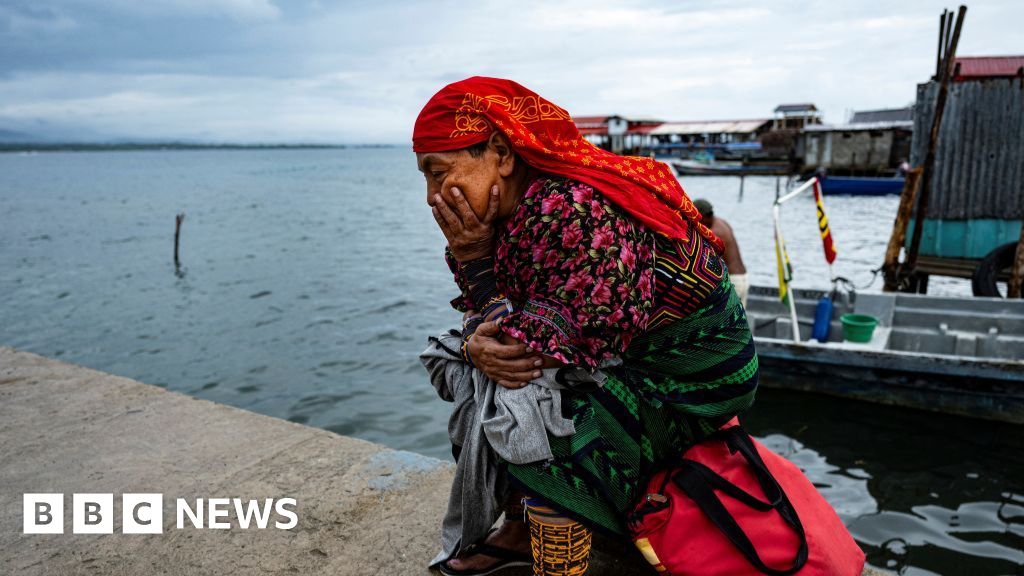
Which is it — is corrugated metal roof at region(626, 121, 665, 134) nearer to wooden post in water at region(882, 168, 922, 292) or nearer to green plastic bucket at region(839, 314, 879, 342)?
wooden post in water at region(882, 168, 922, 292)

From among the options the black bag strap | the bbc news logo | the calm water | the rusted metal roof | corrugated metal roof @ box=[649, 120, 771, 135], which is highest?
the rusted metal roof

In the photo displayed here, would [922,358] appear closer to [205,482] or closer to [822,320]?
[822,320]

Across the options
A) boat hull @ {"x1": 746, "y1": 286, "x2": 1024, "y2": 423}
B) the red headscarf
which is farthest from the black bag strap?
boat hull @ {"x1": 746, "y1": 286, "x2": 1024, "y2": 423}

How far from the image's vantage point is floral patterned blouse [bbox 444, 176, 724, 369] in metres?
1.58

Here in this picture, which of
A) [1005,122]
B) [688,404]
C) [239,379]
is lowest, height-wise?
[239,379]

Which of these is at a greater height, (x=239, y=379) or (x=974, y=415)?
(x=974, y=415)

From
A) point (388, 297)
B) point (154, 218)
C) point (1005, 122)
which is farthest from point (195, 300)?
point (154, 218)

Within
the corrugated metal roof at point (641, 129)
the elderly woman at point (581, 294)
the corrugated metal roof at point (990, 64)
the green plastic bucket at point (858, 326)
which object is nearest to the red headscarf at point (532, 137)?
the elderly woman at point (581, 294)

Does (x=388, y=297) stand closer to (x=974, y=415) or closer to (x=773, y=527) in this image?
(x=974, y=415)

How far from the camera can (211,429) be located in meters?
3.19

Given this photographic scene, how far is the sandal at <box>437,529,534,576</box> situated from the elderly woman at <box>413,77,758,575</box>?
328 millimetres

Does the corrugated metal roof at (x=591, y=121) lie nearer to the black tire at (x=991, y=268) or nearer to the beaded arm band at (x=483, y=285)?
the black tire at (x=991, y=268)

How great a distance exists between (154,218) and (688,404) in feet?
118

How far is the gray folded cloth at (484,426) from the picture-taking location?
5.57 feet
